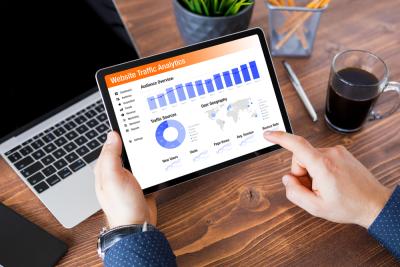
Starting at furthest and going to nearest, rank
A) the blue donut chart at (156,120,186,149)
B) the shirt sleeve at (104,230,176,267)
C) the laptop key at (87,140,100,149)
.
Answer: the laptop key at (87,140,100,149)
the blue donut chart at (156,120,186,149)
the shirt sleeve at (104,230,176,267)

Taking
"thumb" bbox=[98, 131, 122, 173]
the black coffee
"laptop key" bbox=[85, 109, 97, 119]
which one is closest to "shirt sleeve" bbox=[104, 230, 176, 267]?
"thumb" bbox=[98, 131, 122, 173]

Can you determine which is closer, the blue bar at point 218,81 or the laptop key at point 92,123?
the blue bar at point 218,81

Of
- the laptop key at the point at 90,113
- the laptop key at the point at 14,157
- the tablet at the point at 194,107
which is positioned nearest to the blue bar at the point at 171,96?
the tablet at the point at 194,107

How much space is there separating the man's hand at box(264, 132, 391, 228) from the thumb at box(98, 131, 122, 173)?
26cm

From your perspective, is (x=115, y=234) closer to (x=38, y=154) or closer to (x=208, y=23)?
(x=38, y=154)

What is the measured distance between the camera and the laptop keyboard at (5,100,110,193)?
0.79 m

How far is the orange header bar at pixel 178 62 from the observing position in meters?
0.72

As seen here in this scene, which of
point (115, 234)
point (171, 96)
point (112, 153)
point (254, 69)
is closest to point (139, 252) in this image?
point (115, 234)

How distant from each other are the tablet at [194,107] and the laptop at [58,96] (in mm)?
146

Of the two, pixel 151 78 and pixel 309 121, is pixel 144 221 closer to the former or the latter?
pixel 151 78

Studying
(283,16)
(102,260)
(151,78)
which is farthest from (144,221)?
(283,16)

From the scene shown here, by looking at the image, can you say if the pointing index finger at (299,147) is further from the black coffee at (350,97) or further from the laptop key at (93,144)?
the laptop key at (93,144)

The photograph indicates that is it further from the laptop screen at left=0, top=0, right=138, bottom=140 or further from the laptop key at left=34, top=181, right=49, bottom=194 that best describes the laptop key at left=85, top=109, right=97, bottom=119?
the laptop key at left=34, top=181, right=49, bottom=194

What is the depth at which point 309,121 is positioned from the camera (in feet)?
2.85
